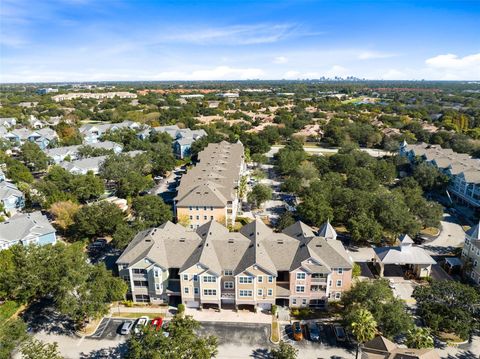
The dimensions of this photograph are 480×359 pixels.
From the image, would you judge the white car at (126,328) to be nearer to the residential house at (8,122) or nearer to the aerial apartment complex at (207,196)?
the aerial apartment complex at (207,196)

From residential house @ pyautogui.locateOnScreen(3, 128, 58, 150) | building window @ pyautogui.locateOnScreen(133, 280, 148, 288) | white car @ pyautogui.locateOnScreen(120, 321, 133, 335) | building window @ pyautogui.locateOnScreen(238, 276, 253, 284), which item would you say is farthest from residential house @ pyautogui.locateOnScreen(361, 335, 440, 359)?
residential house @ pyautogui.locateOnScreen(3, 128, 58, 150)

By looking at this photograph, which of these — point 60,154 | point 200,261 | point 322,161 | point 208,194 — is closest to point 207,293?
point 200,261

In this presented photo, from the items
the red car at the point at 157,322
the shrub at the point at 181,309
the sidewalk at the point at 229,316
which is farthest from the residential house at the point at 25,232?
the sidewalk at the point at 229,316

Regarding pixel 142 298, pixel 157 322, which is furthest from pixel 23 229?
pixel 157 322

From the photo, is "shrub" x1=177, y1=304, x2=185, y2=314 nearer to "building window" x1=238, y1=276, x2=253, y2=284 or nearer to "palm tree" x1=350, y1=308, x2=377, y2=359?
"building window" x1=238, y1=276, x2=253, y2=284

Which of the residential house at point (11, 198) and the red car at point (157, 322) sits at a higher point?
the residential house at point (11, 198)

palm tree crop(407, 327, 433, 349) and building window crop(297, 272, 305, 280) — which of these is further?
building window crop(297, 272, 305, 280)

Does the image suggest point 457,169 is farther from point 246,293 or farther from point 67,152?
point 67,152
